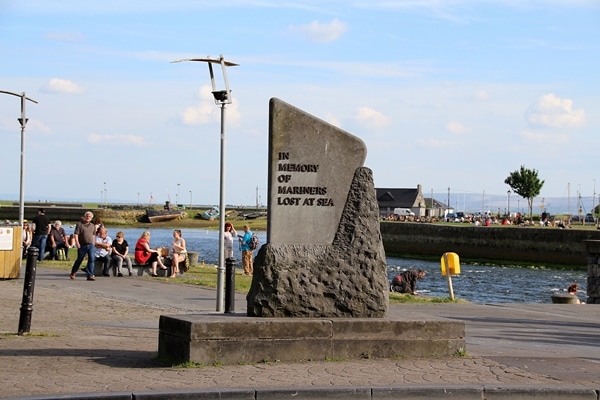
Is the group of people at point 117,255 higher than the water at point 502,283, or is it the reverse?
the group of people at point 117,255

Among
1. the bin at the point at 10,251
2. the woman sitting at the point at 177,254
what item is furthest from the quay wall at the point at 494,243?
the bin at the point at 10,251

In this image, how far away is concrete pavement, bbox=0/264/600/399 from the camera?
8.93 meters

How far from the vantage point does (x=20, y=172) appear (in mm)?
32469

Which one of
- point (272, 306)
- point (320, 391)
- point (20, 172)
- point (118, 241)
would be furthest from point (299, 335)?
point (20, 172)

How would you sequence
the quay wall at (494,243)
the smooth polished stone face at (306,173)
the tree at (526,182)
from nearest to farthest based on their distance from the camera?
1. the smooth polished stone face at (306,173)
2. the quay wall at (494,243)
3. the tree at (526,182)

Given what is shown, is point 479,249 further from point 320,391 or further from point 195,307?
point 320,391

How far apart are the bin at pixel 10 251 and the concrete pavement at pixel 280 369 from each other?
24.9 ft

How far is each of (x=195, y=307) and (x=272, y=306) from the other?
7.65 metres

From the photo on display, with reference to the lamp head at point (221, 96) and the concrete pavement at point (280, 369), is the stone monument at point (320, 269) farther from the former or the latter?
the lamp head at point (221, 96)

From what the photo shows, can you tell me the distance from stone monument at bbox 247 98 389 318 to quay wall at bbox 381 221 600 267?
184 feet

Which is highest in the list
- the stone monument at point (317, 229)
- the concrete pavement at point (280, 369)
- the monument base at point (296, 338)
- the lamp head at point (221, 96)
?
the lamp head at point (221, 96)

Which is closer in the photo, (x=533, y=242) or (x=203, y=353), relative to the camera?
(x=203, y=353)

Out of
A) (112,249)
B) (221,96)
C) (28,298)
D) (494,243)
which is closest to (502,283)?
(494,243)

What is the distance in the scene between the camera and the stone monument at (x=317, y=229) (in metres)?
10.9
